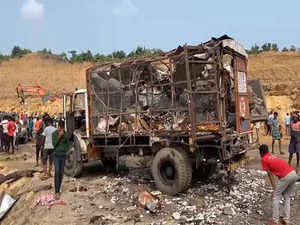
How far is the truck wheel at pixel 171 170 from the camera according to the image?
28.7 feet

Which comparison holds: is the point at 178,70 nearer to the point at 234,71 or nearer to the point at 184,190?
the point at 234,71

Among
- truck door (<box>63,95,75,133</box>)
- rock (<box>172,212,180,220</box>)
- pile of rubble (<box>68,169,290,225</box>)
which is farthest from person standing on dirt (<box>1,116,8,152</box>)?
rock (<box>172,212,180,220</box>)

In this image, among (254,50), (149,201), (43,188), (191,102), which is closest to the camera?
(149,201)

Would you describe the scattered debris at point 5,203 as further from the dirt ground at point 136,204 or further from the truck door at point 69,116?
the truck door at point 69,116

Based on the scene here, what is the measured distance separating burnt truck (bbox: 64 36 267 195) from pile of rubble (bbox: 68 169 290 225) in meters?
0.47

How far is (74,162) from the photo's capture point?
1127 cm

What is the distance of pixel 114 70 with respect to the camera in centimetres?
1060

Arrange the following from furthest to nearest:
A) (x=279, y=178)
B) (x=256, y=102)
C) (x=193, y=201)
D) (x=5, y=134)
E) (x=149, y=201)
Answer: (x=5, y=134) < (x=256, y=102) < (x=193, y=201) < (x=149, y=201) < (x=279, y=178)

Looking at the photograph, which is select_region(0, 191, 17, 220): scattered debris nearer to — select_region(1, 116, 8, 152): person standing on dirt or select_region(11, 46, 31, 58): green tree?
select_region(1, 116, 8, 152): person standing on dirt

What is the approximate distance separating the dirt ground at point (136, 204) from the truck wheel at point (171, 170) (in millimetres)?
221

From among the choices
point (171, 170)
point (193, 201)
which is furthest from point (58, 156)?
point (193, 201)

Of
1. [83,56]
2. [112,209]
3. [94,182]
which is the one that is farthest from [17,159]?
[83,56]

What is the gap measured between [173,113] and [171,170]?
1283mm

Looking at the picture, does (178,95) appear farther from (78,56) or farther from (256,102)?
(78,56)
